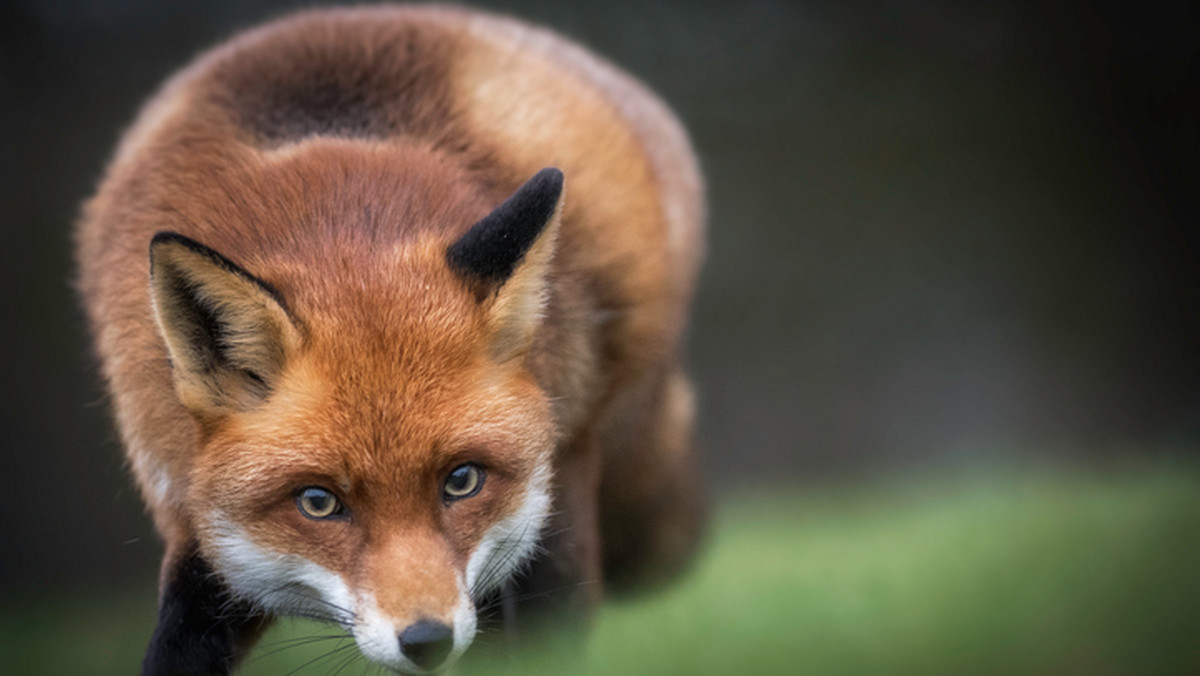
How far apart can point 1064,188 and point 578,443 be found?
17.3 feet

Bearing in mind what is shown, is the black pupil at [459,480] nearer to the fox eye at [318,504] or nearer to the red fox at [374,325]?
the red fox at [374,325]

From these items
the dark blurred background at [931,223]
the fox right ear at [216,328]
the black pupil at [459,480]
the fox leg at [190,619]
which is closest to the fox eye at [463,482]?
the black pupil at [459,480]

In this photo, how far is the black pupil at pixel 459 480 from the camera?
153 centimetres

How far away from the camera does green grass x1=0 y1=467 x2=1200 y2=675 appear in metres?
2.80

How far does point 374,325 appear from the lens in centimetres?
153

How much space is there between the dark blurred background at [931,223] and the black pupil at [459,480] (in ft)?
14.0

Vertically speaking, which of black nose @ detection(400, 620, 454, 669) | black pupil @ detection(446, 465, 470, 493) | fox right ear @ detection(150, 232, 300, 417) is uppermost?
fox right ear @ detection(150, 232, 300, 417)

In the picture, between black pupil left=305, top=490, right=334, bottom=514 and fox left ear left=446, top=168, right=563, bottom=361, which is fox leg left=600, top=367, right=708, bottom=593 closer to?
fox left ear left=446, top=168, right=563, bottom=361

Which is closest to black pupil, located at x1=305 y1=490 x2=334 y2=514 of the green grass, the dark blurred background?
the green grass

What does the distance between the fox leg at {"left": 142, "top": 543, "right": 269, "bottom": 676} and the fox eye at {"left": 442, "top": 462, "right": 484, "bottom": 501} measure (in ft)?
1.67

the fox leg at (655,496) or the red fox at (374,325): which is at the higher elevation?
the red fox at (374,325)

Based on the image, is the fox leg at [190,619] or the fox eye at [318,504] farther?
the fox leg at [190,619]

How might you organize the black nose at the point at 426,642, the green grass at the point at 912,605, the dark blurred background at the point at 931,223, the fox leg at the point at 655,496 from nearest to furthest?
the black nose at the point at 426,642, the fox leg at the point at 655,496, the green grass at the point at 912,605, the dark blurred background at the point at 931,223

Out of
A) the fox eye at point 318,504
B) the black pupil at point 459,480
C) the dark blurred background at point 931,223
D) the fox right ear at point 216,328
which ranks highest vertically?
the fox right ear at point 216,328
